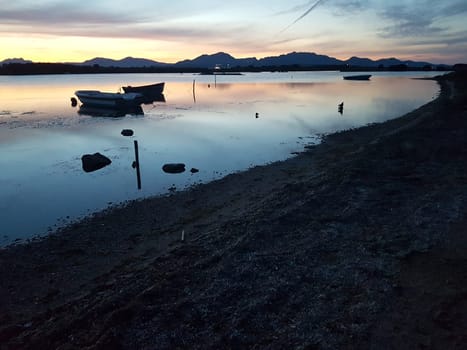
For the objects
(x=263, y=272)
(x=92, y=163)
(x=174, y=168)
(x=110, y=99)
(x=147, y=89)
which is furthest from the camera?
(x=147, y=89)

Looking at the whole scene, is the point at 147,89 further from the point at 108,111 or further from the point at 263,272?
the point at 263,272

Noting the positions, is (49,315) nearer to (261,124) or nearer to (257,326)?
(257,326)

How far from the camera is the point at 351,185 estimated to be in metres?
13.8

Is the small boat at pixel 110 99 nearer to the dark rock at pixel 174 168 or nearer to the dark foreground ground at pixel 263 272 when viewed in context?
the dark rock at pixel 174 168

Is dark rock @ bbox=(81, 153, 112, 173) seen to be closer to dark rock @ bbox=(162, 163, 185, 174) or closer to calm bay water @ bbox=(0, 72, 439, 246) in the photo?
calm bay water @ bbox=(0, 72, 439, 246)

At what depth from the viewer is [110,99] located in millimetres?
49438

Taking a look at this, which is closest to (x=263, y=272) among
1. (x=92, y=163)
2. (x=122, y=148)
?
(x=92, y=163)

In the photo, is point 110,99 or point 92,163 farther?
point 110,99

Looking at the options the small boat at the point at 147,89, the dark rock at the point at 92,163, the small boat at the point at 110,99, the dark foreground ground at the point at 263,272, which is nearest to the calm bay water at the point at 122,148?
the dark rock at the point at 92,163

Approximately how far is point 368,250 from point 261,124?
29.0 m

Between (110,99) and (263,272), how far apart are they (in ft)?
154

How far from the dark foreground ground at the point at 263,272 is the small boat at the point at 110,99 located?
37.0 m

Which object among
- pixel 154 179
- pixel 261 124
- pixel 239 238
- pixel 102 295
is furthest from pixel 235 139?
pixel 102 295

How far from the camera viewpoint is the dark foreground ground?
20.0 feet
